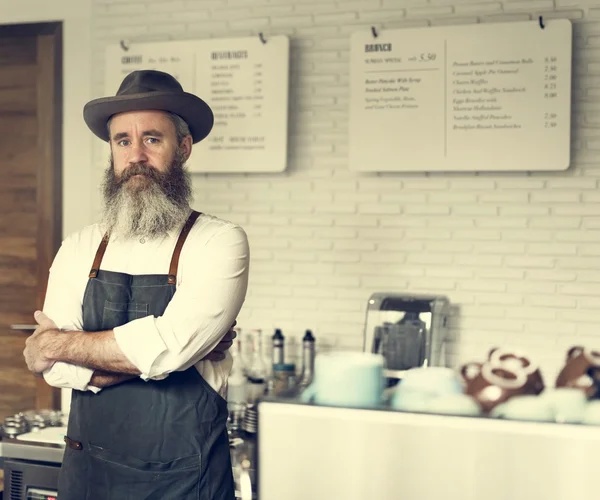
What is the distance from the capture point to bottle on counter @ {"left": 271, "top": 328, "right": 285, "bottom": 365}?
359cm

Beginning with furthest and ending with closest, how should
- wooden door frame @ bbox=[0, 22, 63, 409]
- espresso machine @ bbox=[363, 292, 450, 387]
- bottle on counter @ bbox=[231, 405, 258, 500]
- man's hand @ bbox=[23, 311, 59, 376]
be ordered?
wooden door frame @ bbox=[0, 22, 63, 409], espresso machine @ bbox=[363, 292, 450, 387], bottle on counter @ bbox=[231, 405, 258, 500], man's hand @ bbox=[23, 311, 59, 376]

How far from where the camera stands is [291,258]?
371 cm

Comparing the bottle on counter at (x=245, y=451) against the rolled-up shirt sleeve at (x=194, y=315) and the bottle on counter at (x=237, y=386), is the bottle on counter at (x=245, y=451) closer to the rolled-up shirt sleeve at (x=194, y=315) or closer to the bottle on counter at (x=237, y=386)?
the bottle on counter at (x=237, y=386)

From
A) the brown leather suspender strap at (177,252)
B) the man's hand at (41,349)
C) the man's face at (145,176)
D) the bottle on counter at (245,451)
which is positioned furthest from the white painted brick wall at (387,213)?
the man's hand at (41,349)

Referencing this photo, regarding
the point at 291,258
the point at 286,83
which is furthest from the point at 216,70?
the point at 291,258

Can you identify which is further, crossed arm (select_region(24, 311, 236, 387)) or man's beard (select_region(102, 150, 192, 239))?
man's beard (select_region(102, 150, 192, 239))

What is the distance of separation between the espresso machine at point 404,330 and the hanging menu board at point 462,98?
581mm

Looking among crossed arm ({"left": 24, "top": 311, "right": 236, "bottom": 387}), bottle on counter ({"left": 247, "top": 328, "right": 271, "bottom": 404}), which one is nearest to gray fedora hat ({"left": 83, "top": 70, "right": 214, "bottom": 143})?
crossed arm ({"left": 24, "top": 311, "right": 236, "bottom": 387})

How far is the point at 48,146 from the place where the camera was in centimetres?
400

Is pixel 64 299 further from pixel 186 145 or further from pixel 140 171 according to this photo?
pixel 186 145

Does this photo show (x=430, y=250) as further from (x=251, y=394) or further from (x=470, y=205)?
(x=251, y=394)

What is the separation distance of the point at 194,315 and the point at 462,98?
1.89 meters

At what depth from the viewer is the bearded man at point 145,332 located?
2012 millimetres

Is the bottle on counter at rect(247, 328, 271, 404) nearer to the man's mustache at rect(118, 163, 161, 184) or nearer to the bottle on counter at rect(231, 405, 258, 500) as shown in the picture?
the bottle on counter at rect(231, 405, 258, 500)
